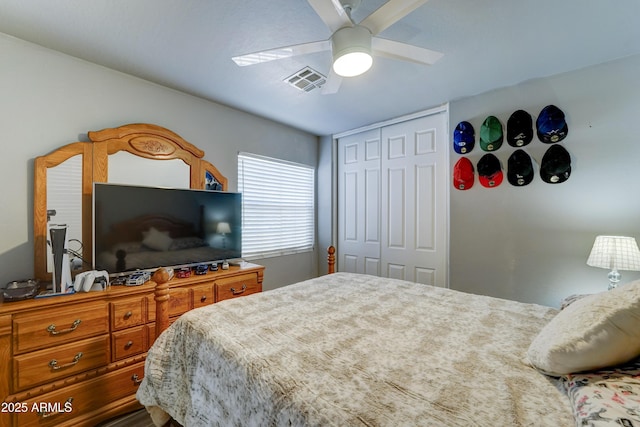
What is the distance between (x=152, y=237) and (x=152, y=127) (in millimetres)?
1024

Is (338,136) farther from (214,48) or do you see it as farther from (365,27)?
(365,27)

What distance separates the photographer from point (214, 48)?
6.20 ft

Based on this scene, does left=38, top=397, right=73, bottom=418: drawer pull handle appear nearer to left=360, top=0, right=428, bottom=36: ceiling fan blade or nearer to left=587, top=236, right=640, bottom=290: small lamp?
left=360, top=0, right=428, bottom=36: ceiling fan blade

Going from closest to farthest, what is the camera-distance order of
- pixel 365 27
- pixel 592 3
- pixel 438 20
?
pixel 365 27 < pixel 592 3 < pixel 438 20

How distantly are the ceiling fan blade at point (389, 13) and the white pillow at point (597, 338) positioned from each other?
4.44 ft

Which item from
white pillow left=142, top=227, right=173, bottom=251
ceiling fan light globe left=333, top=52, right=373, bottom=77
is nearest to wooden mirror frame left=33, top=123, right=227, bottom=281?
white pillow left=142, top=227, right=173, bottom=251

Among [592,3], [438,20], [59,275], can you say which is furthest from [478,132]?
[59,275]

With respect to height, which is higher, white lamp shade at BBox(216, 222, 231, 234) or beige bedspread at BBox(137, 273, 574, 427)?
white lamp shade at BBox(216, 222, 231, 234)

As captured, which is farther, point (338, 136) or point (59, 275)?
point (338, 136)

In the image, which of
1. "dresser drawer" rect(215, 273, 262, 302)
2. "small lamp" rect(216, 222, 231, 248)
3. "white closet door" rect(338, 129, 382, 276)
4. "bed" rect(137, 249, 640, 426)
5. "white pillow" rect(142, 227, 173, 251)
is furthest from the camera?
"white closet door" rect(338, 129, 382, 276)

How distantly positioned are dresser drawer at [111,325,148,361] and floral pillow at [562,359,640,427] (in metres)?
2.41

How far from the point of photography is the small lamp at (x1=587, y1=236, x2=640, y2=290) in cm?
172

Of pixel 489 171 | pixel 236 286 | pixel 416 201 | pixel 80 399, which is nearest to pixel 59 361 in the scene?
pixel 80 399

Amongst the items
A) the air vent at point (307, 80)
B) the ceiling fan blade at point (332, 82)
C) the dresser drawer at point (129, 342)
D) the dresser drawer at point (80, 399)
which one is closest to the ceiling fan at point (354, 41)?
the ceiling fan blade at point (332, 82)
